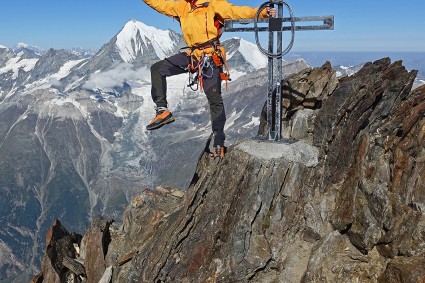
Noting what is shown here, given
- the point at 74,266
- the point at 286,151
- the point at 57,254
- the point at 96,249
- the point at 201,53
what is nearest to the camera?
the point at 286,151

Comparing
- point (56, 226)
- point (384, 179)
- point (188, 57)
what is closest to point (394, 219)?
point (384, 179)

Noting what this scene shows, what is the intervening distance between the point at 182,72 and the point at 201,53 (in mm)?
1254

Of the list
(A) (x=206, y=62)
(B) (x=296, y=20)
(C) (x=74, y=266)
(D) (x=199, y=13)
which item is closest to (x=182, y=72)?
(A) (x=206, y=62)

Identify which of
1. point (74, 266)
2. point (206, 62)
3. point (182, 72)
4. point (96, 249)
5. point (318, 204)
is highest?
point (206, 62)

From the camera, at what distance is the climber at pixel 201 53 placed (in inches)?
683

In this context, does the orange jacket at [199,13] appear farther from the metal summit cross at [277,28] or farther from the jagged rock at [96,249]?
the jagged rock at [96,249]

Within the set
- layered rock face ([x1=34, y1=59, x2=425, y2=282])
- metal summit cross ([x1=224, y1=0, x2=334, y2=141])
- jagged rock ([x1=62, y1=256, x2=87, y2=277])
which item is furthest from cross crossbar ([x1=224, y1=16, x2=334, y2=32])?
jagged rock ([x1=62, y1=256, x2=87, y2=277])

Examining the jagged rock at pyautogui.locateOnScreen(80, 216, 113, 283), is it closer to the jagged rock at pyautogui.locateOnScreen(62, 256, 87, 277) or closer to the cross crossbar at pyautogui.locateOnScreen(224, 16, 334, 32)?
the jagged rock at pyautogui.locateOnScreen(62, 256, 87, 277)

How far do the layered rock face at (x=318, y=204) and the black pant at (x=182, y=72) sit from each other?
1591mm

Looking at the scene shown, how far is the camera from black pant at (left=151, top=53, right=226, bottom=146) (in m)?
18.4

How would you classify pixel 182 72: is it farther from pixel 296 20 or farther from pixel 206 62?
pixel 296 20

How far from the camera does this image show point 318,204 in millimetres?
16312

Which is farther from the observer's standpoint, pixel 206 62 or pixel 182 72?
pixel 182 72

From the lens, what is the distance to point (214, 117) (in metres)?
18.9
